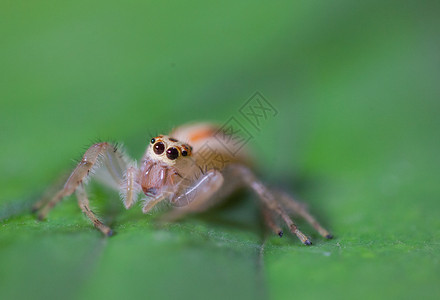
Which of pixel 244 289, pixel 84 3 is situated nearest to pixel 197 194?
pixel 244 289

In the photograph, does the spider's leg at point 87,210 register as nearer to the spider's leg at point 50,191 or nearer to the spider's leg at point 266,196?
the spider's leg at point 50,191

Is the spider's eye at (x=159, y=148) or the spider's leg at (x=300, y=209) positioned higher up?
the spider's eye at (x=159, y=148)

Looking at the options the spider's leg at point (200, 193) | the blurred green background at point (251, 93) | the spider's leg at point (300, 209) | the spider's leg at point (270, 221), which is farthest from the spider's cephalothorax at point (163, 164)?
the spider's leg at point (300, 209)

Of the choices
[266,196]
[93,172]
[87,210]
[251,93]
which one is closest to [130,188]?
[93,172]

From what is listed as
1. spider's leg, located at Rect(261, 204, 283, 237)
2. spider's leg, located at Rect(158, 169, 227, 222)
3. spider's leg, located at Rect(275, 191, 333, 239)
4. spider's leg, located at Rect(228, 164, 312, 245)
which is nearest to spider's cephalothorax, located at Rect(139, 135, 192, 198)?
spider's leg, located at Rect(158, 169, 227, 222)

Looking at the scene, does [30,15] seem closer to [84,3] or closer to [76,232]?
→ [84,3]

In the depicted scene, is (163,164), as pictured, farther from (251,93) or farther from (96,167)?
(251,93)

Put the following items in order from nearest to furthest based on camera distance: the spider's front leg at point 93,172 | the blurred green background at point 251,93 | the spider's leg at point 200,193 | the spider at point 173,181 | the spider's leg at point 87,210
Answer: the spider's leg at point 87,210 → the spider's front leg at point 93,172 → the spider at point 173,181 → the spider's leg at point 200,193 → the blurred green background at point 251,93
